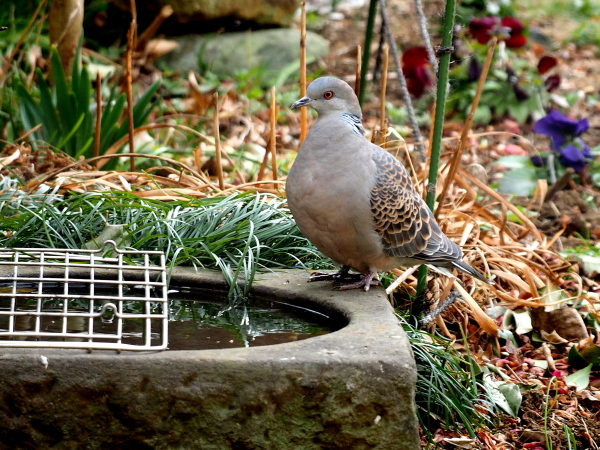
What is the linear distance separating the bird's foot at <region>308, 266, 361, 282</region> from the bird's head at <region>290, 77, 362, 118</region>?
598mm

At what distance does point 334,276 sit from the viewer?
3.09 meters

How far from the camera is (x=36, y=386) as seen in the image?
6.97ft

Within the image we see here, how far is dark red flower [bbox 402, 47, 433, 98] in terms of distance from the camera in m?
6.24

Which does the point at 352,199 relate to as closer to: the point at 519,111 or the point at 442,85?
the point at 442,85

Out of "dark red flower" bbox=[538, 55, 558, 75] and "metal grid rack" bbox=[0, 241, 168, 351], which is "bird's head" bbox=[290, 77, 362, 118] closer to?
"metal grid rack" bbox=[0, 241, 168, 351]

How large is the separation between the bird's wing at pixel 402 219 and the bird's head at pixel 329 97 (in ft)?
0.67

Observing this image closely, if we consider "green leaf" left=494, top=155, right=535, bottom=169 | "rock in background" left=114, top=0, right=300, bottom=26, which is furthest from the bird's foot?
"rock in background" left=114, top=0, right=300, bottom=26

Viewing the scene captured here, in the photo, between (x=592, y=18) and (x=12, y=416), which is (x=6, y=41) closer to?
(x=12, y=416)

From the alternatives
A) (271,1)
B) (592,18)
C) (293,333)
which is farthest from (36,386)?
(592,18)

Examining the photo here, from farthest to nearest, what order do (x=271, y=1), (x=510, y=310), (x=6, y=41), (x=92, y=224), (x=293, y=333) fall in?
(x=271, y=1) → (x=6, y=41) → (x=510, y=310) → (x=92, y=224) → (x=293, y=333)

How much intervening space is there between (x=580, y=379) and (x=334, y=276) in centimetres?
109

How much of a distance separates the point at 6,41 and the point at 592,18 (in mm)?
7102

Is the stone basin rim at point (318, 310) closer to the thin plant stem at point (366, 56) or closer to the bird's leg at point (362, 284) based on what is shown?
the bird's leg at point (362, 284)

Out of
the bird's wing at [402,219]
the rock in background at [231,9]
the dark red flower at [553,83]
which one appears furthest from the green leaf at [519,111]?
the bird's wing at [402,219]
